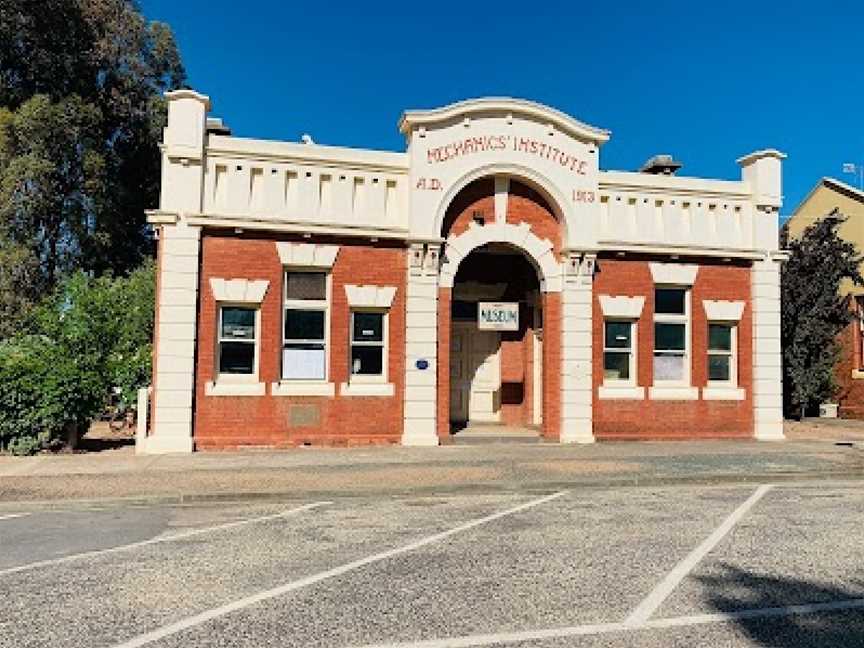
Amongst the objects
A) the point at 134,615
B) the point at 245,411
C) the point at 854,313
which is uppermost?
the point at 854,313

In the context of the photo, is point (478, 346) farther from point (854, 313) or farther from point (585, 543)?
point (854, 313)

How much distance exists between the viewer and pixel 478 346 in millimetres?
18672

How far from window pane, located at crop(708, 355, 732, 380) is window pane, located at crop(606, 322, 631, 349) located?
2153mm

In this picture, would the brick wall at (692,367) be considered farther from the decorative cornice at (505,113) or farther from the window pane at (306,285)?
the window pane at (306,285)

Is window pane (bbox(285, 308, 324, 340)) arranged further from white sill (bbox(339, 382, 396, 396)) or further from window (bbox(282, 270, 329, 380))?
white sill (bbox(339, 382, 396, 396))

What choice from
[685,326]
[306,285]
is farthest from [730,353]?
[306,285]

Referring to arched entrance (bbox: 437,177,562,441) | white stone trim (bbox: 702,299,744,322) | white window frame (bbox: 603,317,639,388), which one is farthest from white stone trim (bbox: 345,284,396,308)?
white stone trim (bbox: 702,299,744,322)

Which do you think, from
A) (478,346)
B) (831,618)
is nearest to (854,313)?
(478,346)

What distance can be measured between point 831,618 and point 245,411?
37.8 feet

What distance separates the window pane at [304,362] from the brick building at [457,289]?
41 mm

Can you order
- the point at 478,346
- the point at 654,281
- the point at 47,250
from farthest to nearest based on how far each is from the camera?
the point at 47,250, the point at 478,346, the point at 654,281

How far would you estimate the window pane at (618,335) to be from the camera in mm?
16938

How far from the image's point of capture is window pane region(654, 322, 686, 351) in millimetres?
17203

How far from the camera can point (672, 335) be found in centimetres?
1736
